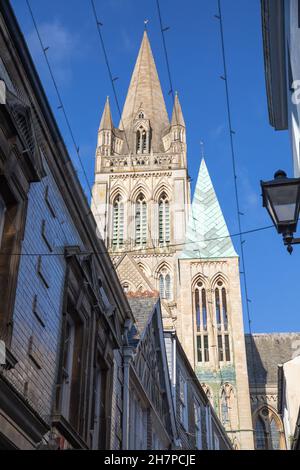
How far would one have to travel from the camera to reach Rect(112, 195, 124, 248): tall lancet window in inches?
2559

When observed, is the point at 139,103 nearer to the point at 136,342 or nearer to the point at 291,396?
the point at 291,396

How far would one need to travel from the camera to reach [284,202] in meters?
6.10

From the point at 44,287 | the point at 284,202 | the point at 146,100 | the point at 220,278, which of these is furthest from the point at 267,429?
the point at 284,202

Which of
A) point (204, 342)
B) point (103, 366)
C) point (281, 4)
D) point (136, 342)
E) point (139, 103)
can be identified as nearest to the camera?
point (281, 4)

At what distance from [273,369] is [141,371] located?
4968 cm

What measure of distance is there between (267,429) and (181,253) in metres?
17.0

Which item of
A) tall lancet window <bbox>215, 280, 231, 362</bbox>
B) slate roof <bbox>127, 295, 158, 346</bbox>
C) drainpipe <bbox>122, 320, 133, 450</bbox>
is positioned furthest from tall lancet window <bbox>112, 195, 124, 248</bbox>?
drainpipe <bbox>122, 320, 133, 450</bbox>

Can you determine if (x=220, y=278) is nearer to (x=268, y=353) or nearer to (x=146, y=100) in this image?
(x=268, y=353)

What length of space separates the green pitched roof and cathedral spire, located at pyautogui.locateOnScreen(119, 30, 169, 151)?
11976 mm

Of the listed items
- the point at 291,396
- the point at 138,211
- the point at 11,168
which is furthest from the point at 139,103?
the point at 11,168

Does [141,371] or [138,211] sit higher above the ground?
[138,211]

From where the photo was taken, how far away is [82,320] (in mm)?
11992

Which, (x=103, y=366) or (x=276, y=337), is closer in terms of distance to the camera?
(x=103, y=366)

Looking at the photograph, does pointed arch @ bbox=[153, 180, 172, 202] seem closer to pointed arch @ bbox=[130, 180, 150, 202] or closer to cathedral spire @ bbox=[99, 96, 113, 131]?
pointed arch @ bbox=[130, 180, 150, 202]
